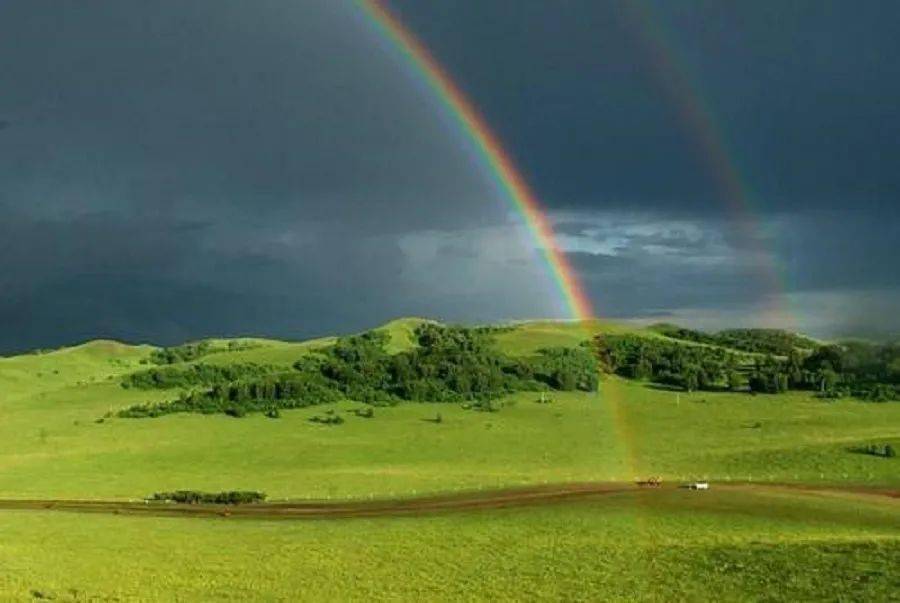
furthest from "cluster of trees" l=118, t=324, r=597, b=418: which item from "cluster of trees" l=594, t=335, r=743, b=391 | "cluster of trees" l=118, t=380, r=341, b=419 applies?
"cluster of trees" l=594, t=335, r=743, b=391

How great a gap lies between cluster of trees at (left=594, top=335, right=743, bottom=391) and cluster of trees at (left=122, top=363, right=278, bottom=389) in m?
54.2

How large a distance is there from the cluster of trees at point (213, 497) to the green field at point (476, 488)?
283 cm

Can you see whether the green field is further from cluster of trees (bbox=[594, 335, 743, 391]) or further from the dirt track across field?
cluster of trees (bbox=[594, 335, 743, 391])

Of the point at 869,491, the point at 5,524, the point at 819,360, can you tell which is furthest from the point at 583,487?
the point at 819,360

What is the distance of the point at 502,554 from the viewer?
149 feet

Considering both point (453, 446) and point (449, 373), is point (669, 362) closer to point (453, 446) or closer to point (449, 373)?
point (449, 373)

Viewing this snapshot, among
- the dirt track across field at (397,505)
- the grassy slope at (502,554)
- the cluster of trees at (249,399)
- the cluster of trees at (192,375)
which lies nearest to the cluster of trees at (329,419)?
the cluster of trees at (249,399)

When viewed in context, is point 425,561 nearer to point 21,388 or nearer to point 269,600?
point 269,600

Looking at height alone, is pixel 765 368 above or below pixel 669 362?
below

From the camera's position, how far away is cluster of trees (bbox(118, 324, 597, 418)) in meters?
135

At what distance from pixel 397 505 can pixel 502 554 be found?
73.0 feet

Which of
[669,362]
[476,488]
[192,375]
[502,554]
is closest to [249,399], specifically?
[192,375]

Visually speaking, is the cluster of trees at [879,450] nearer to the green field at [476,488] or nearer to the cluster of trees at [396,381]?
the green field at [476,488]

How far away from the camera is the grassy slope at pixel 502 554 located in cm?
3797
